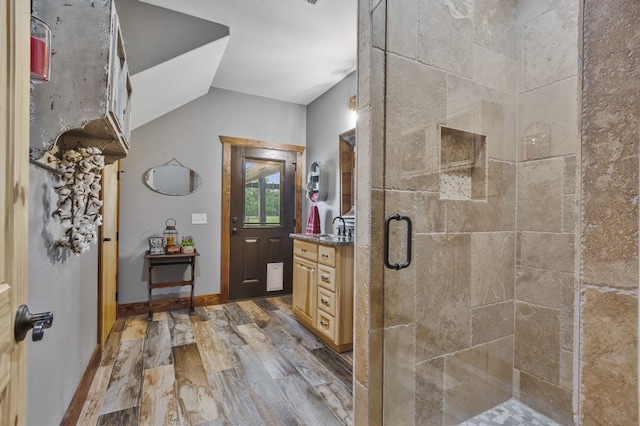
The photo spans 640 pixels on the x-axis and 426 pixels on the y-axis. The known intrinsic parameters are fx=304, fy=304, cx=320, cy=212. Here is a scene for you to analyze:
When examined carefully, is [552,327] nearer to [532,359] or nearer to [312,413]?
[532,359]

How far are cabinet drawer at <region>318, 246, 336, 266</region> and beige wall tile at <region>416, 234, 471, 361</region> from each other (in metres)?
1.16

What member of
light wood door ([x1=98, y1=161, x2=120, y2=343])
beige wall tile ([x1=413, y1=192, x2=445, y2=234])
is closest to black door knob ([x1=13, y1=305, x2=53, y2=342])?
beige wall tile ([x1=413, y1=192, x2=445, y2=234])

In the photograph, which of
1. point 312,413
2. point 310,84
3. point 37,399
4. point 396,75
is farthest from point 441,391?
point 310,84

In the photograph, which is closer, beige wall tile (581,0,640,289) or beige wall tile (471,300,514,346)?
beige wall tile (581,0,640,289)

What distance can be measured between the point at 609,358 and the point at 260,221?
3876 mm

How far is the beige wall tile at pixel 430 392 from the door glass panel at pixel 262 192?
301 centimetres

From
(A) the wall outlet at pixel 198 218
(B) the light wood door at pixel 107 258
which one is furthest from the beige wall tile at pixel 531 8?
(A) the wall outlet at pixel 198 218

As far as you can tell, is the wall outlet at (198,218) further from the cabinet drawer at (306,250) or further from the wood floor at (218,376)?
A: the cabinet drawer at (306,250)

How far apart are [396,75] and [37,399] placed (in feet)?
6.48

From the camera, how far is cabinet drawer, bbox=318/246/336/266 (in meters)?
2.60

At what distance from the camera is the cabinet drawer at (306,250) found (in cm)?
291

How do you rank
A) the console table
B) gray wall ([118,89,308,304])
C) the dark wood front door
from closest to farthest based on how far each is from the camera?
1. the console table
2. gray wall ([118,89,308,304])
3. the dark wood front door

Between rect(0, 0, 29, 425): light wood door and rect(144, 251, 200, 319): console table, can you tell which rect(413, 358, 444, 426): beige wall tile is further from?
rect(144, 251, 200, 319): console table

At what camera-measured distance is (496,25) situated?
1662 mm
